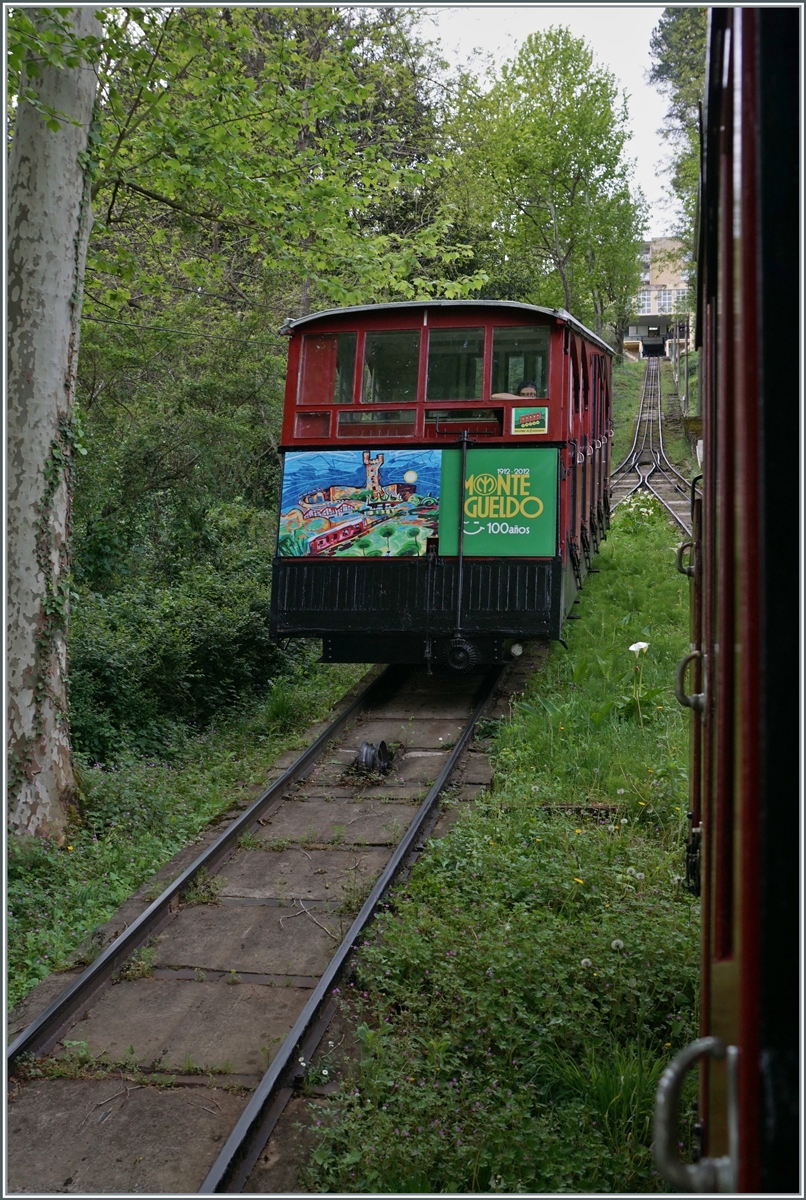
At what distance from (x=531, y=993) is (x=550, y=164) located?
2975 centimetres

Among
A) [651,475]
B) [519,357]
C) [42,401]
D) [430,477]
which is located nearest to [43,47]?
[42,401]

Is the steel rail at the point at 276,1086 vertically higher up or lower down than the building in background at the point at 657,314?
lower down

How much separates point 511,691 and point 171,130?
639 cm

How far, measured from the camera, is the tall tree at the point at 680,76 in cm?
3150

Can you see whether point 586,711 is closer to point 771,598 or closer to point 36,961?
point 36,961

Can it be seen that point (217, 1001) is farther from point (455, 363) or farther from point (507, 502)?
point (455, 363)

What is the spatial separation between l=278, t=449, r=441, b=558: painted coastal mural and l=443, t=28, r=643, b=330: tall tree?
792 inches

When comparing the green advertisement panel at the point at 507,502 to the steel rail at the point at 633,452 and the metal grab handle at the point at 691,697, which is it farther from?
the steel rail at the point at 633,452

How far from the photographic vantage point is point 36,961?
5.30 meters

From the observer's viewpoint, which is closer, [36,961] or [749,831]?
[749,831]

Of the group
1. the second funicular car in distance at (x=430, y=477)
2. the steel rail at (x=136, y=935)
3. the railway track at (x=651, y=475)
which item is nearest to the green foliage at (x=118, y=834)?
the steel rail at (x=136, y=935)

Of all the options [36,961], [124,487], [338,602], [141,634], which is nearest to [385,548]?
[338,602]

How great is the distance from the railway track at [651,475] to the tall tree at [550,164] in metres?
5.88

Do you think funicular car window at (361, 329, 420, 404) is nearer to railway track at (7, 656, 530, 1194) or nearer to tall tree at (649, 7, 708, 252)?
railway track at (7, 656, 530, 1194)
